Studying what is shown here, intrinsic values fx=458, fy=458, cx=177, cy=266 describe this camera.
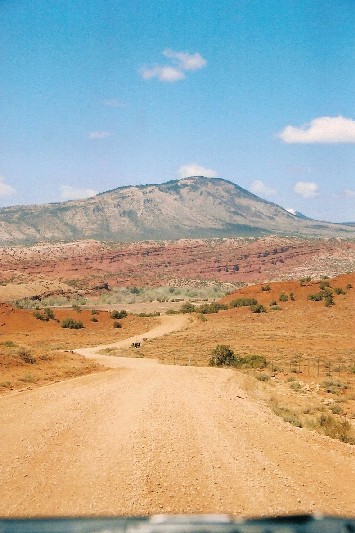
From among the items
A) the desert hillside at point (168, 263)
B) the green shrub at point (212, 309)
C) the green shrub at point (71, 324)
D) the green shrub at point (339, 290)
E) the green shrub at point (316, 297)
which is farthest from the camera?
the desert hillside at point (168, 263)

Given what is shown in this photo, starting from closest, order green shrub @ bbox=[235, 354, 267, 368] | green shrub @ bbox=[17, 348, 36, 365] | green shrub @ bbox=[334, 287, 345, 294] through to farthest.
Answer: green shrub @ bbox=[17, 348, 36, 365] → green shrub @ bbox=[235, 354, 267, 368] → green shrub @ bbox=[334, 287, 345, 294]

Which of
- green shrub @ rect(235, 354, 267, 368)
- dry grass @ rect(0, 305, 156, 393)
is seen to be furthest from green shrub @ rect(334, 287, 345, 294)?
green shrub @ rect(235, 354, 267, 368)

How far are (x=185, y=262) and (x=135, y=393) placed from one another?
128 meters

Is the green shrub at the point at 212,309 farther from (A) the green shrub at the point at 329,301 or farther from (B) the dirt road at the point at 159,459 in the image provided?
(B) the dirt road at the point at 159,459

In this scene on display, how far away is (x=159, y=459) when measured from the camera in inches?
362

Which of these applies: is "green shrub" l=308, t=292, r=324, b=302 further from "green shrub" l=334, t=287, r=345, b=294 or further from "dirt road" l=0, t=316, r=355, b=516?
"dirt road" l=0, t=316, r=355, b=516

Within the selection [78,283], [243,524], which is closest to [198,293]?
[78,283]

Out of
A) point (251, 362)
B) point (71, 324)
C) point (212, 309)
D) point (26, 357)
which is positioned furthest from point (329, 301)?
point (26, 357)

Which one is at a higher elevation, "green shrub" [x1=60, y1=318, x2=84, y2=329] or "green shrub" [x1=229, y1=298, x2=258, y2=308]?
"green shrub" [x1=229, y1=298, x2=258, y2=308]

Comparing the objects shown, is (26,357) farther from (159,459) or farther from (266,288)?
(266,288)

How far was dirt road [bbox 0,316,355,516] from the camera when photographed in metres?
7.18

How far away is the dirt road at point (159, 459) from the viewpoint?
283 inches

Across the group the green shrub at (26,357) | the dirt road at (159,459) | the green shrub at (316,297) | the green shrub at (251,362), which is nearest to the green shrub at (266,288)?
the green shrub at (316,297)

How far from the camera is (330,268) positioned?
128250 mm
